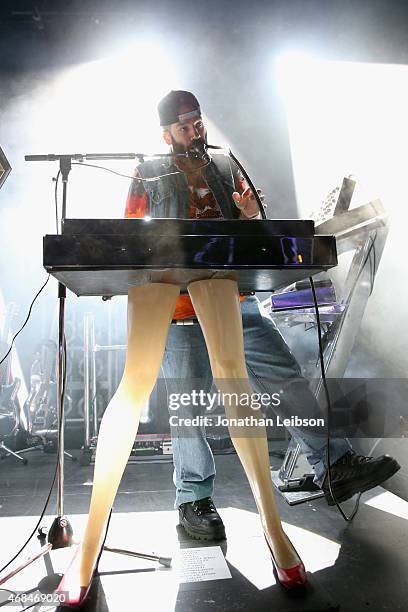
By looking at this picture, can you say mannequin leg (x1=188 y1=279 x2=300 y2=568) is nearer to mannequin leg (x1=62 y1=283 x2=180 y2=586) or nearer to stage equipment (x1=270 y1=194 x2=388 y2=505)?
mannequin leg (x1=62 y1=283 x2=180 y2=586)

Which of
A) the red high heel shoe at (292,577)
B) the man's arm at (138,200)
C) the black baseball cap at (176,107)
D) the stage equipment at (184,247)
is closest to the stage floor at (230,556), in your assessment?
the red high heel shoe at (292,577)

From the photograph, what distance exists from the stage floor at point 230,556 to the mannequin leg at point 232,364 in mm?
186

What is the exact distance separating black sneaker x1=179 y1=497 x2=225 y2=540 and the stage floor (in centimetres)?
3

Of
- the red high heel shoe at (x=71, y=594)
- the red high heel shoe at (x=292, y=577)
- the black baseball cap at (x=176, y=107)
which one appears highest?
the black baseball cap at (x=176, y=107)

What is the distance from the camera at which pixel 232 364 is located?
1.05 meters

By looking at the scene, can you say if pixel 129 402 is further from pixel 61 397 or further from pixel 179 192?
pixel 179 192

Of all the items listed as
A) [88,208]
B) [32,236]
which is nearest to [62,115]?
[88,208]

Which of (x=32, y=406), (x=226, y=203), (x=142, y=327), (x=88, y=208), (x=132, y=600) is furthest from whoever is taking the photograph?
(x=88, y=208)

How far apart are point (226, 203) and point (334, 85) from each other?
2.65 m

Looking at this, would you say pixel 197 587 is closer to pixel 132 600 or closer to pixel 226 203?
pixel 132 600

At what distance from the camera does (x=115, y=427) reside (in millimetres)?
987

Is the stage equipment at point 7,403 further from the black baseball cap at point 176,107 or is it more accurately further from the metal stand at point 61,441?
the black baseball cap at point 176,107

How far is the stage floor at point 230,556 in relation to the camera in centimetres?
93

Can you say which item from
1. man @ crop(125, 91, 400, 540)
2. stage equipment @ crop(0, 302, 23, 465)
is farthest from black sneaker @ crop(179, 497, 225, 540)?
stage equipment @ crop(0, 302, 23, 465)
